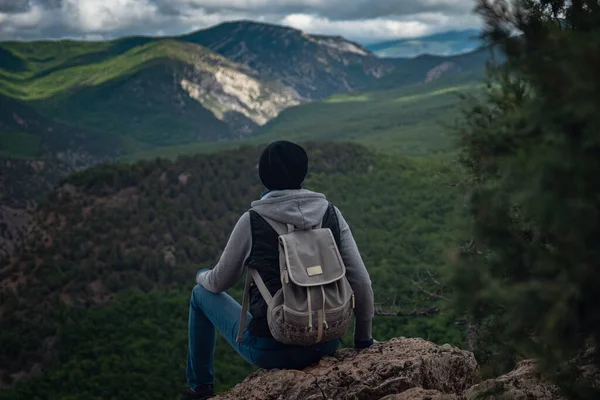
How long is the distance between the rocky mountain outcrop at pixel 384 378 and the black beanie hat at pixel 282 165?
140cm

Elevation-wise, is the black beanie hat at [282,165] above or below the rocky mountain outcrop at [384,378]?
above

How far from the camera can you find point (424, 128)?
305 ft

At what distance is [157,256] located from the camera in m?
28.3

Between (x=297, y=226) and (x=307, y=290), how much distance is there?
0.46m

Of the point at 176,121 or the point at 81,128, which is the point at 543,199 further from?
the point at 176,121

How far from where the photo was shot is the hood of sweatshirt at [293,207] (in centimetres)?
490

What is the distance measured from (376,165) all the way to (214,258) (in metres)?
13.0

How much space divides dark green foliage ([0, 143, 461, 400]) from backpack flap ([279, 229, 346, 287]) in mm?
11437

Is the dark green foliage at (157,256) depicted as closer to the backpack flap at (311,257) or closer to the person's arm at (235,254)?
the person's arm at (235,254)

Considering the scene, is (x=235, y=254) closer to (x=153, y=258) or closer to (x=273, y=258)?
(x=273, y=258)

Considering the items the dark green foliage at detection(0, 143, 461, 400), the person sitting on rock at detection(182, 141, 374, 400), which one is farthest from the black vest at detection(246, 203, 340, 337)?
the dark green foliage at detection(0, 143, 461, 400)

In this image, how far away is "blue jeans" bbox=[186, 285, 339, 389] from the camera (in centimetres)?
520

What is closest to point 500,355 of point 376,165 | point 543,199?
point 543,199

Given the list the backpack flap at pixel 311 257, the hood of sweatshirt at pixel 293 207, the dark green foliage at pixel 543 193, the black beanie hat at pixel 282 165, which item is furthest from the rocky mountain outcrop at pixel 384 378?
the dark green foliage at pixel 543 193
